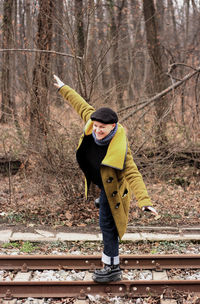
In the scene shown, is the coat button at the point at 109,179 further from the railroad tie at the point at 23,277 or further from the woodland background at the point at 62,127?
the woodland background at the point at 62,127

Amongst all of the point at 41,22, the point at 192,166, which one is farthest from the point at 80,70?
the point at 192,166

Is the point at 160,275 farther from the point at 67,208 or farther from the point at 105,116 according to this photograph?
the point at 67,208

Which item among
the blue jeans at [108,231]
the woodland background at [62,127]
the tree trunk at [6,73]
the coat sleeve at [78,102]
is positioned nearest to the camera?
the blue jeans at [108,231]

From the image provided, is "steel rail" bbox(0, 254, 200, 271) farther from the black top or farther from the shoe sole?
the black top

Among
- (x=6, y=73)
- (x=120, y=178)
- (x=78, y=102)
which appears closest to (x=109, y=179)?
(x=120, y=178)

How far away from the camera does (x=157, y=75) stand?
11.1 meters

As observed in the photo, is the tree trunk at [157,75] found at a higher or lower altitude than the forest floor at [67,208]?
higher

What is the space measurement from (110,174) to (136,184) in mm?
291

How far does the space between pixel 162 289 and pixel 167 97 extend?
6169mm

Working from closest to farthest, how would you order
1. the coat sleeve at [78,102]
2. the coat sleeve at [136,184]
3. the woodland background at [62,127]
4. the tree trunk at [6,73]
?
the coat sleeve at [136,184] < the coat sleeve at [78,102] < the woodland background at [62,127] < the tree trunk at [6,73]

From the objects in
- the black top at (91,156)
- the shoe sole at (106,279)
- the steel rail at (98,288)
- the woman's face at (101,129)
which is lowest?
the steel rail at (98,288)

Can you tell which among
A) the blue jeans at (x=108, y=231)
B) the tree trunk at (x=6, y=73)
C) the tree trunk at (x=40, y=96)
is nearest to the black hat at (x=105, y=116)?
the blue jeans at (x=108, y=231)

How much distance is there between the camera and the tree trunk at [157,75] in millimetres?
8555

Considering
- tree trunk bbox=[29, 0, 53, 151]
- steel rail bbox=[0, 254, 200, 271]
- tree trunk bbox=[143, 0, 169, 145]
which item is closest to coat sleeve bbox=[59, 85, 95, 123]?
steel rail bbox=[0, 254, 200, 271]
